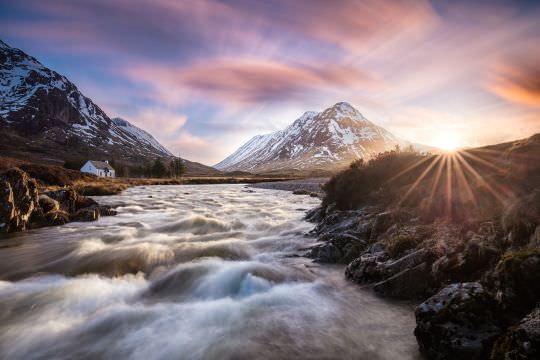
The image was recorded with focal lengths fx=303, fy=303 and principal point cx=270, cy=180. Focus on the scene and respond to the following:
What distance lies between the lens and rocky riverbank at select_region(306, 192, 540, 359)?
5348 mm

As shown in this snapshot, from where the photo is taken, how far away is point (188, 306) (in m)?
8.82

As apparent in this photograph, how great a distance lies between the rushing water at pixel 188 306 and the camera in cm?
679

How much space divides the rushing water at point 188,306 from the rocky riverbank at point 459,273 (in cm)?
71

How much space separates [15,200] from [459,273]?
898 inches

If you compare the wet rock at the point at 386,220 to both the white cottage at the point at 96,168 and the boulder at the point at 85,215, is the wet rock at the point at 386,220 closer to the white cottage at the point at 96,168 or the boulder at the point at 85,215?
the boulder at the point at 85,215

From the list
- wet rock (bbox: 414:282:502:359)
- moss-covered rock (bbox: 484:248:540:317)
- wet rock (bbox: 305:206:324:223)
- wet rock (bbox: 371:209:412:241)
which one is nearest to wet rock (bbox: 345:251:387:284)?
wet rock (bbox: 371:209:412:241)

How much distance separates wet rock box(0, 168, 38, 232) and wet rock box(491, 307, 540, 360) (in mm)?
22190

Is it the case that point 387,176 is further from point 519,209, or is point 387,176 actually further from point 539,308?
point 539,308

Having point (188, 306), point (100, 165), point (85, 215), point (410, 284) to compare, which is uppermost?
point (100, 165)

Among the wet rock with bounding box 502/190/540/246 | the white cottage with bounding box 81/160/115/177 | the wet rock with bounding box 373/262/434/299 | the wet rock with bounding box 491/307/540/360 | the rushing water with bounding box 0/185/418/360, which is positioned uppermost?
the white cottage with bounding box 81/160/115/177

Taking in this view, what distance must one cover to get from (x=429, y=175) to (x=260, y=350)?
39.1 feet

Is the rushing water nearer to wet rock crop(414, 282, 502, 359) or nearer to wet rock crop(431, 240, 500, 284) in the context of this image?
wet rock crop(414, 282, 502, 359)

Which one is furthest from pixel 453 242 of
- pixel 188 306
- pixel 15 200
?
pixel 15 200

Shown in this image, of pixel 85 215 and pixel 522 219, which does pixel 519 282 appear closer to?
pixel 522 219
